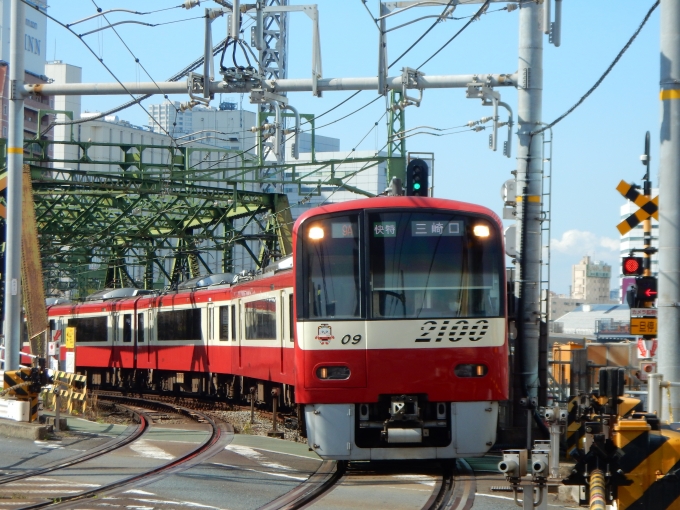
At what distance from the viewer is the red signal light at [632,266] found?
1395 centimetres

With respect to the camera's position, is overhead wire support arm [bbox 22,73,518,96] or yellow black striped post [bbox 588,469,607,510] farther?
overhead wire support arm [bbox 22,73,518,96]

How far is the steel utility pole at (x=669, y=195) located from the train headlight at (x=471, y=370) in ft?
6.04

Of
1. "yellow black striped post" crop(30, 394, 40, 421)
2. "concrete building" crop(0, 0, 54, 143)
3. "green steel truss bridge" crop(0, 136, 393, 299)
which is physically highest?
"concrete building" crop(0, 0, 54, 143)

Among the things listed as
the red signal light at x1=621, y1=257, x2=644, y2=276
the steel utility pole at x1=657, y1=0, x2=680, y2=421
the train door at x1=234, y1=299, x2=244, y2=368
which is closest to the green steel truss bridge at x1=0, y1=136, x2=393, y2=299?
the train door at x1=234, y1=299, x2=244, y2=368

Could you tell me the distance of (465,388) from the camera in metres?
11.0

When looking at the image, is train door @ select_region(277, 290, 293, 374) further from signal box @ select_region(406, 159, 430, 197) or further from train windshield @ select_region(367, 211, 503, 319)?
train windshield @ select_region(367, 211, 503, 319)

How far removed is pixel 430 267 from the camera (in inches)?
436

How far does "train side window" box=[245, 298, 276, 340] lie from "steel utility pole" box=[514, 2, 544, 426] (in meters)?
4.75

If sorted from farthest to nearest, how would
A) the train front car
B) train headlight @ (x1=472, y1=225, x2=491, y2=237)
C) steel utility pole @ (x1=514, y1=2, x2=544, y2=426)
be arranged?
steel utility pole @ (x1=514, y1=2, x2=544, y2=426) < train headlight @ (x1=472, y1=225, x2=491, y2=237) < the train front car

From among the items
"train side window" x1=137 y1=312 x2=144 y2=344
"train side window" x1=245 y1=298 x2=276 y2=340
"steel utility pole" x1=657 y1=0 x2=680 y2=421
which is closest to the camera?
"steel utility pole" x1=657 y1=0 x2=680 y2=421

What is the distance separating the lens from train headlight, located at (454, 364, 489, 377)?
1105cm

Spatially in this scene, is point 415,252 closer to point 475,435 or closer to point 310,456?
point 475,435

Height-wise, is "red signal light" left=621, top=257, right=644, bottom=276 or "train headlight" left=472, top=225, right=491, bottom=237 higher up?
"train headlight" left=472, top=225, right=491, bottom=237

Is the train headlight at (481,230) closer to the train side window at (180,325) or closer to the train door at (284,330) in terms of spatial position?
the train door at (284,330)
